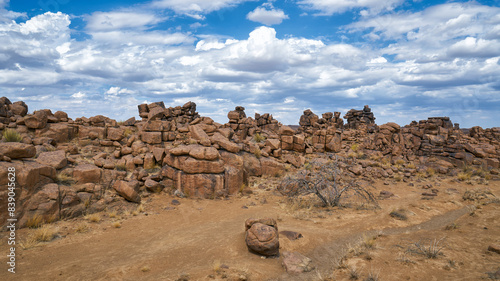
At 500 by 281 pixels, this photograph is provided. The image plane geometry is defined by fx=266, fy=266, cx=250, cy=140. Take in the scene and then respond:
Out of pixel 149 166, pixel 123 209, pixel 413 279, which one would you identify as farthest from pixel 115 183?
pixel 413 279

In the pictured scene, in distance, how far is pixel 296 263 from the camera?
303 inches

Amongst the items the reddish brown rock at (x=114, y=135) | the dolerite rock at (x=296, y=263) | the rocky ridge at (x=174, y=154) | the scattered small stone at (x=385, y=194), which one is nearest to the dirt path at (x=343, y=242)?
the dolerite rock at (x=296, y=263)

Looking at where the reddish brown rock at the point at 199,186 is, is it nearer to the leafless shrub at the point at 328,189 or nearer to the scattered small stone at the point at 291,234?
the leafless shrub at the point at 328,189

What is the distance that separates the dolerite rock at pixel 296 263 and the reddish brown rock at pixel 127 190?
8648 millimetres

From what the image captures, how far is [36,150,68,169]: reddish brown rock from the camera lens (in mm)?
12477

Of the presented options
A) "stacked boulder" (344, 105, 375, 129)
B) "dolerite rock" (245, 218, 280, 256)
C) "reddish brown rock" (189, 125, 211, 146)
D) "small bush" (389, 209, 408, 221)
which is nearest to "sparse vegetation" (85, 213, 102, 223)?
"dolerite rock" (245, 218, 280, 256)

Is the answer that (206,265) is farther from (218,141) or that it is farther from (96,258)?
(218,141)

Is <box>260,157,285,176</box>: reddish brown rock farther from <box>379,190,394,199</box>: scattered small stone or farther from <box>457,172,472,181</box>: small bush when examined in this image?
<box>457,172,472,181</box>: small bush

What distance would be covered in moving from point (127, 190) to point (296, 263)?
30.6ft

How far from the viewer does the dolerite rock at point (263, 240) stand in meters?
8.26

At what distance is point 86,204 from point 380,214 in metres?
13.8

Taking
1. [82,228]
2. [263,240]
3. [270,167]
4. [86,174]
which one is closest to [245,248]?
[263,240]

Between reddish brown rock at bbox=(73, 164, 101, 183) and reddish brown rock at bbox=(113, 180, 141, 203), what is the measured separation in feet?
3.36

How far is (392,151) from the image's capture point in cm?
2564
